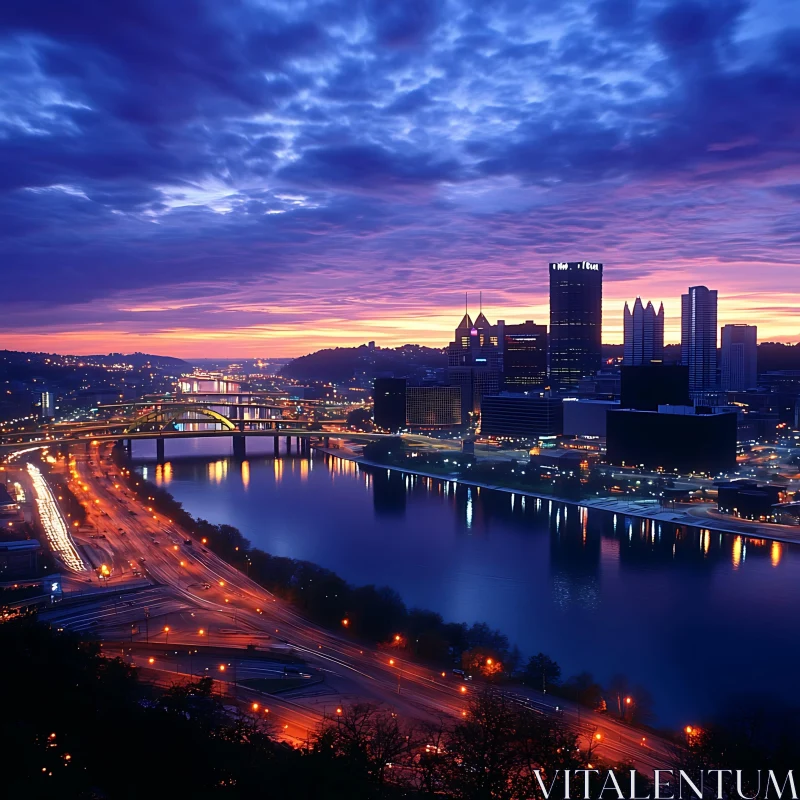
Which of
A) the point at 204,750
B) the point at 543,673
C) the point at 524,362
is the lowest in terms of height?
the point at 543,673

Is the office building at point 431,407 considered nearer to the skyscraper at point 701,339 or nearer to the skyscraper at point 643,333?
the skyscraper at point 643,333

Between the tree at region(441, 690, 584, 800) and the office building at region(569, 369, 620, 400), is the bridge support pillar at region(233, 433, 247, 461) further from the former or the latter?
the tree at region(441, 690, 584, 800)

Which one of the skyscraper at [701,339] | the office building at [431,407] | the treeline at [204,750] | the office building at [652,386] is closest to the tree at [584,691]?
the treeline at [204,750]

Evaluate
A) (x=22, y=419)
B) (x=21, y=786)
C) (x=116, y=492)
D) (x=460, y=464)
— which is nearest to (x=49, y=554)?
(x=116, y=492)

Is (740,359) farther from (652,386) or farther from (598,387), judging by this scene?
(652,386)

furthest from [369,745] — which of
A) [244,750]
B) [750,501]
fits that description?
[750,501]
